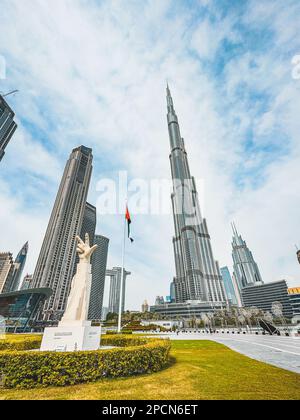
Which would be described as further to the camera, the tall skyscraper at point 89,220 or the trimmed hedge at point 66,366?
the tall skyscraper at point 89,220

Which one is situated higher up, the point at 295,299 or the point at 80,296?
the point at 295,299

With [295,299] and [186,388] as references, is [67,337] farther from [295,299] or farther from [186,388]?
[295,299]

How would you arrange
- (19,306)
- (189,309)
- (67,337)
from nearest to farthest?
(67,337) < (19,306) < (189,309)

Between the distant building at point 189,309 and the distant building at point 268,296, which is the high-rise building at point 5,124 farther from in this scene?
the distant building at point 268,296

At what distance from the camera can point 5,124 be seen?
107938 millimetres

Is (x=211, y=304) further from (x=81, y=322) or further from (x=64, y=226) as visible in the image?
(x=81, y=322)

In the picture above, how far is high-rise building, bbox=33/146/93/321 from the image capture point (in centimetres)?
12500

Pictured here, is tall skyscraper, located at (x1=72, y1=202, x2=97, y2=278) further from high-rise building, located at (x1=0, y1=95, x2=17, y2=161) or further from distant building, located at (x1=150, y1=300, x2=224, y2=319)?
distant building, located at (x1=150, y1=300, x2=224, y2=319)

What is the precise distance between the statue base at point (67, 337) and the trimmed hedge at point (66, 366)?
12.6 ft

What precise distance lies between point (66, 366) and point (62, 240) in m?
143

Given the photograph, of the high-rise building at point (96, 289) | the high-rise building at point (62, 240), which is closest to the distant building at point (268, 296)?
the high-rise building at point (96, 289)

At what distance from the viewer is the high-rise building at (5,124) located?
104m

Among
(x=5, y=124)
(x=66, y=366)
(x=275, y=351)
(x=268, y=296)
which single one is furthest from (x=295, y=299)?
(x=5, y=124)

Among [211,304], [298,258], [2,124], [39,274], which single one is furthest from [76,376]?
[211,304]
